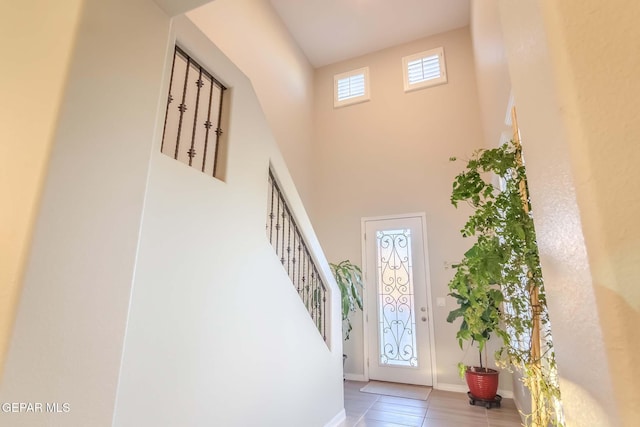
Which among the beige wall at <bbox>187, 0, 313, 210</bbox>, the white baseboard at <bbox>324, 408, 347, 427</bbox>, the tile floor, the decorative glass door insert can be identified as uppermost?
the beige wall at <bbox>187, 0, 313, 210</bbox>

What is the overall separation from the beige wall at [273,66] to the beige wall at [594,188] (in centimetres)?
360

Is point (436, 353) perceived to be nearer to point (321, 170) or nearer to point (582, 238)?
point (321, 170)

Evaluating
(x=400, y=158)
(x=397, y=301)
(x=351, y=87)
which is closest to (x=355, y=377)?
(x=397, y=301)

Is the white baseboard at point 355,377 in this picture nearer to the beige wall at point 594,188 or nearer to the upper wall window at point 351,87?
the beige wall at point 594,188

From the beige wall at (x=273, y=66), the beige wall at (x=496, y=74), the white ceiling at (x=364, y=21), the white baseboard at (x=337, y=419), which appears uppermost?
the white ceiling at (x=364, y=21)

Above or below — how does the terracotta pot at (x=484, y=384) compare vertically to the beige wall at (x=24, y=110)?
below

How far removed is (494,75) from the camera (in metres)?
3.17

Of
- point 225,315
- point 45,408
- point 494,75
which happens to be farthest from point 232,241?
point 494,75

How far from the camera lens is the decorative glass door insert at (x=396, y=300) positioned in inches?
182

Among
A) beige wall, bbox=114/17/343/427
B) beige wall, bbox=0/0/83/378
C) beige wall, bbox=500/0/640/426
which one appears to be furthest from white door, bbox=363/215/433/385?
beige wall, bbox=0/0/83/378

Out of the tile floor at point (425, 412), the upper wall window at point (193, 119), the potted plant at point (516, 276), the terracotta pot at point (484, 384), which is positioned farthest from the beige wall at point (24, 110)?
the terracotta pot at point (484, 384)

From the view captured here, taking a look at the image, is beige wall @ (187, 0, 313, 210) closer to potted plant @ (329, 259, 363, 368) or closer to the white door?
potted plant @ (329, 259, 363, 368)

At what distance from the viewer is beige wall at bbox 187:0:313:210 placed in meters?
3.82

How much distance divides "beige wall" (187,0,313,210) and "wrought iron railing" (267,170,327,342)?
2.18m
